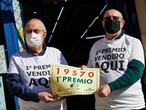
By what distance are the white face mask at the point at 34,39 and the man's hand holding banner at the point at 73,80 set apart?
12.1 inches

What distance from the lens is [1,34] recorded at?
5.41 m

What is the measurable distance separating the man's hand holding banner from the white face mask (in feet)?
1.01

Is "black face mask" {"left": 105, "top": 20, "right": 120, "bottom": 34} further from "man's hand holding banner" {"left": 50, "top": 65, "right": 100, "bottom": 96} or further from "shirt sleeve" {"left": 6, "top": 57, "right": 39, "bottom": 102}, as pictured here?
"shirt sleeve" {"left": 6, "top": 57, "right": 39, "bottom": 102}

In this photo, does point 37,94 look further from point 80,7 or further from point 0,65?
point 80,7

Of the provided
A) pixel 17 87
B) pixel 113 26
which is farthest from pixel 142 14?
pixel 17 87

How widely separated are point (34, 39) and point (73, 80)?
519 millimetres

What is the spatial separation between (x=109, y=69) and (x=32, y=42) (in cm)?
73

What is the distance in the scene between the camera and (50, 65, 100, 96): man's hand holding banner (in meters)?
3.63

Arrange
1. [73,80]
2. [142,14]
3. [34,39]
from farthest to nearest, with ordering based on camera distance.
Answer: [142,14] → [34,39] → [73,80]

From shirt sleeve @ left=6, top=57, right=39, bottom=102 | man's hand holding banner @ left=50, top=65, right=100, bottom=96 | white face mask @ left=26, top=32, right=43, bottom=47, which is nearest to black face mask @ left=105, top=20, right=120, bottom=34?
man's hand holding banner @ left=50, top=65, right=100, bottom=96

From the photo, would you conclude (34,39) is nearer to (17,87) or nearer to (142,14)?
(17,87)

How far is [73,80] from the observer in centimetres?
367

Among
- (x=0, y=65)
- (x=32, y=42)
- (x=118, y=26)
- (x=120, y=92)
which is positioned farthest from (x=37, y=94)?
(x=0, y=65)

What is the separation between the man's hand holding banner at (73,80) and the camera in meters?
3.63
